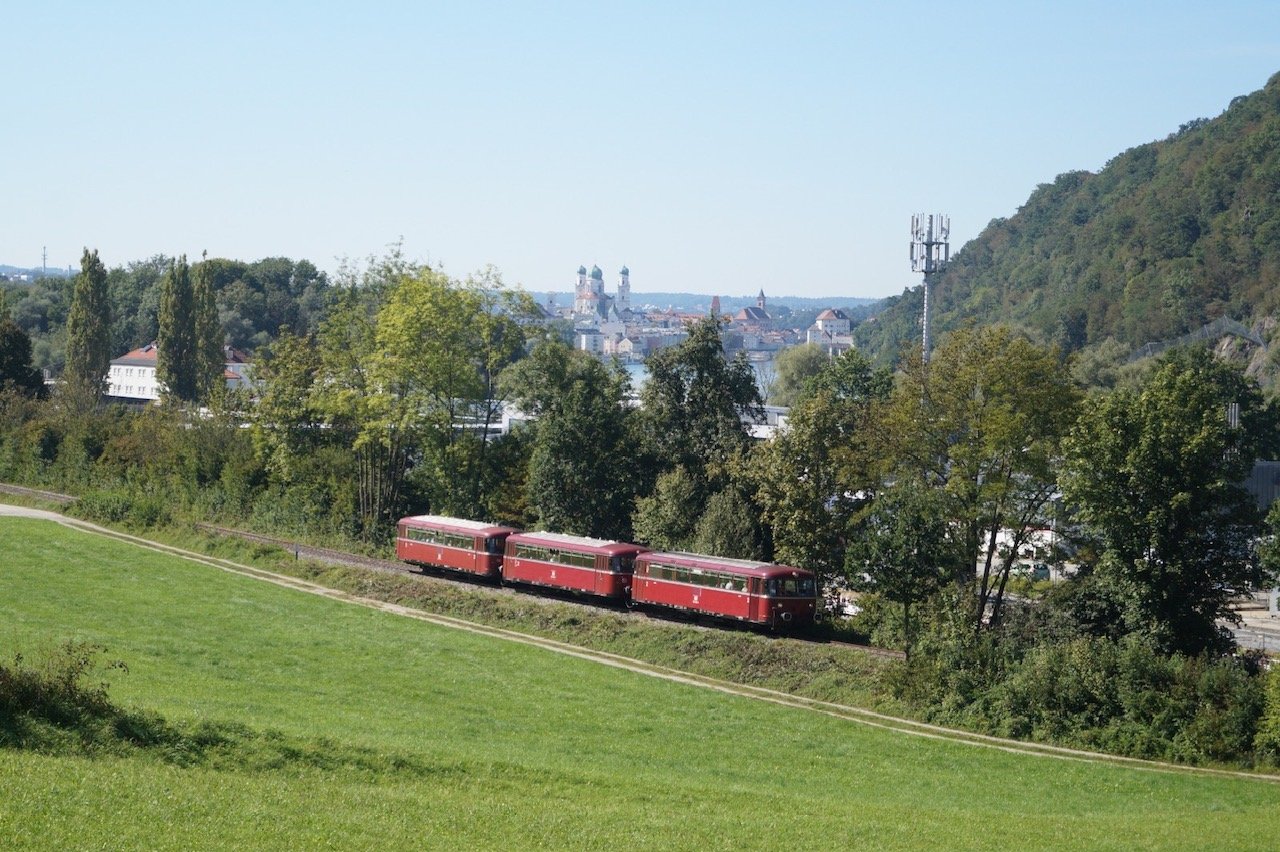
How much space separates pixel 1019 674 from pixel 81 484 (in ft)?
220

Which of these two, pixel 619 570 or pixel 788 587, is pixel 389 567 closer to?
pixel 619 570

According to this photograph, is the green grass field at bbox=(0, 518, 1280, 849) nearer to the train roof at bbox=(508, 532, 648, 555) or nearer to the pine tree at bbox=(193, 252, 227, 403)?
the train roof at bbox=(508, 532, 648, 555)

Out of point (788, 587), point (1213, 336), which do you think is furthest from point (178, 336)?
point (1213, 336)

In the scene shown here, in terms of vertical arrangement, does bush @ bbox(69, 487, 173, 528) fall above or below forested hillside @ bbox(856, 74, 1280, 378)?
below

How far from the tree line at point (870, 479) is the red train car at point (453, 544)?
4.50 m

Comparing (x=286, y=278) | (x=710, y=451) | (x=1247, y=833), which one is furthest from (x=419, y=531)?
(x=286, y=278)

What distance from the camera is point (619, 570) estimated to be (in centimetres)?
5066

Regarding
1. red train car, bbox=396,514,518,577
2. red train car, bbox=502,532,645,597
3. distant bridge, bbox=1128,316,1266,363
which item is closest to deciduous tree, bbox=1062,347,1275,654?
red train car, bbox=502,532,645,597

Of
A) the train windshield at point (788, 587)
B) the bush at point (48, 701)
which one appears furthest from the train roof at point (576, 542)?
the bush at point (48, 701)

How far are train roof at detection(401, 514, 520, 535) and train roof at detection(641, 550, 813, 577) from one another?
981cm

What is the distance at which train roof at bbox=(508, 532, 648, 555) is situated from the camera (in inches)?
2008

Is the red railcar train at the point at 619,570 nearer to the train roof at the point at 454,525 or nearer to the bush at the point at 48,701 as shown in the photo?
the train roof at the point at 454,525

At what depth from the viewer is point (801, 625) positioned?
4556 cm

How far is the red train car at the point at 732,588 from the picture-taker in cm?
4478
